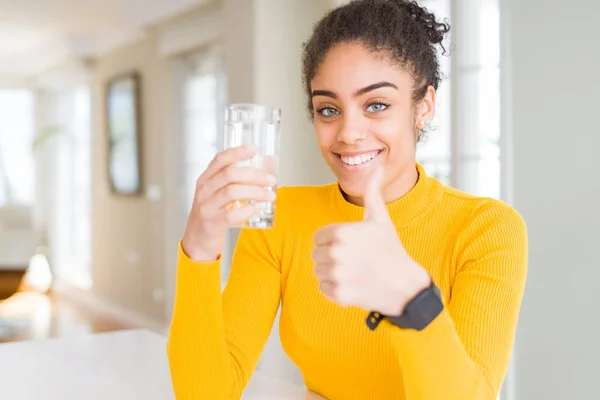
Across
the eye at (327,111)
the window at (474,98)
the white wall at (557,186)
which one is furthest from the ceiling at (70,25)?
the eye at (327,111)

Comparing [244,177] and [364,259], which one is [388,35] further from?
[364,259]

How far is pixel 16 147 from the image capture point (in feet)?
32.2

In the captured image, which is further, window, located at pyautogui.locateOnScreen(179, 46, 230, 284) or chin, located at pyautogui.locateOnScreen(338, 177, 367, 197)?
window, located at pyautogui.locateOnScreen(179, 46, 230, 284)

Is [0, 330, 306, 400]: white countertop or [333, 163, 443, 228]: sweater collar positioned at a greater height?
[333, 163, 443, 228]: sweater collar

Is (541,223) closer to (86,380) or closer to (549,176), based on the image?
(549,176)

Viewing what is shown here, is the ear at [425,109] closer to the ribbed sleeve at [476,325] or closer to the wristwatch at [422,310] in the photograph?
the ribbed sleeve at [476,325]

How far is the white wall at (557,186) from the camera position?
2.57m

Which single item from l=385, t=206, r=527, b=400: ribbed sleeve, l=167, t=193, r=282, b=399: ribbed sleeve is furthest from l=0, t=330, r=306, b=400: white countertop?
l=385, t=206, r=527, b=400: ribbed sleeve

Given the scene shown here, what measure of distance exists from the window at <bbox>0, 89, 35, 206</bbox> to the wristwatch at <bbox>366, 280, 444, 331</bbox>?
31.5ft

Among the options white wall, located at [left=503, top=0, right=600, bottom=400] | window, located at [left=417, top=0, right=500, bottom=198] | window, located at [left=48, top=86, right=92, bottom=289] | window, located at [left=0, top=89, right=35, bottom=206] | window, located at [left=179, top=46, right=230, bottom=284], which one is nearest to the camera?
white wall, located at [left=503, top=0, right=600, bottom=400]

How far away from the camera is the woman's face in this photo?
118 centimetres

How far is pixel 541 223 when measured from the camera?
2734 millimetres

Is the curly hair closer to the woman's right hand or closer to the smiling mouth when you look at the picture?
the smiling mouth

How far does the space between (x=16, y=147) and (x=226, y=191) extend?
969 cm
